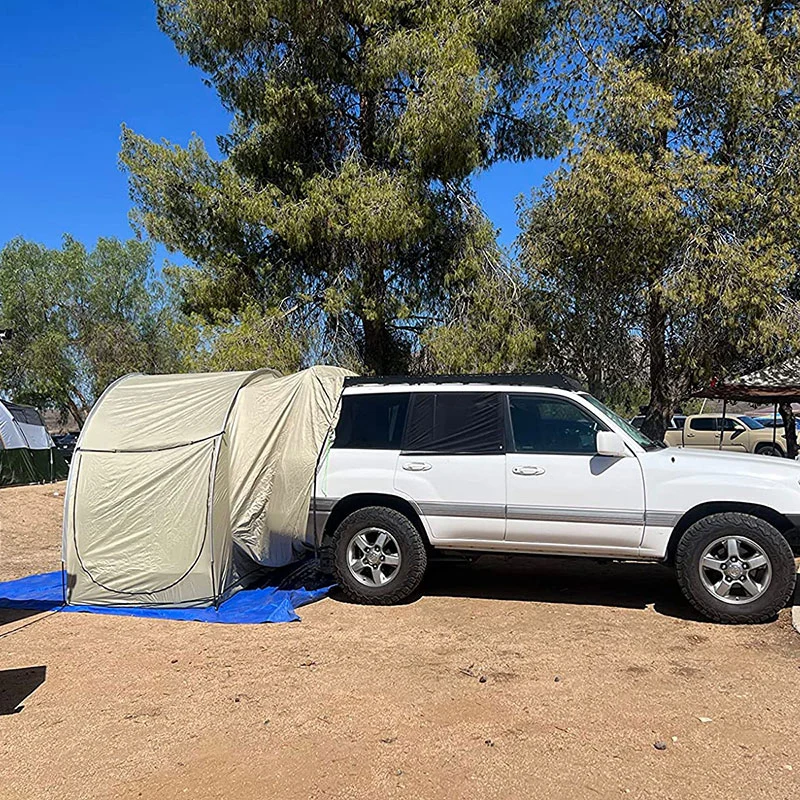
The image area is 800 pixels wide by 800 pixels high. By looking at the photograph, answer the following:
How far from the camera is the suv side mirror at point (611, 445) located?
6695 mm

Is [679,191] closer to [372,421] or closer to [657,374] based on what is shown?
[657,374]

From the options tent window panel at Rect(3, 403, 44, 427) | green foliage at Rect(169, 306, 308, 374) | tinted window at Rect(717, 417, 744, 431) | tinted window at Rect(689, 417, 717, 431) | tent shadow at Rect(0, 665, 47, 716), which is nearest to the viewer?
tent shadow at Rect(0, 665, 47, 716)

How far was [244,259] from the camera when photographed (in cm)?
1425

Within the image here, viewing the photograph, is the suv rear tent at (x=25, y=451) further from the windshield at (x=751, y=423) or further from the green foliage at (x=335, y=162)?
the windshield at (x=751, y=423)

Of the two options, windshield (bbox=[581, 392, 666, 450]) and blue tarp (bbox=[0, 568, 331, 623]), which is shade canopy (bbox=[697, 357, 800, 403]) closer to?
windshield (bbox=[581, 392, 666, 450])

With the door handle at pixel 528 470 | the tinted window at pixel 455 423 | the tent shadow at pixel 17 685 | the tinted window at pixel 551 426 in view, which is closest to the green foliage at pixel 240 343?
the tinted window at pixel 455 423

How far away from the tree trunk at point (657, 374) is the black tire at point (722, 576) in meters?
6.74

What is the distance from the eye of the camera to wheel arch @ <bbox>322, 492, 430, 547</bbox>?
7.31 metres

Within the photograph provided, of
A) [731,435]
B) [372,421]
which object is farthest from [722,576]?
[731,435]

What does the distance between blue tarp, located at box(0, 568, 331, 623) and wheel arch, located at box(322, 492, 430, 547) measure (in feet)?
2.17

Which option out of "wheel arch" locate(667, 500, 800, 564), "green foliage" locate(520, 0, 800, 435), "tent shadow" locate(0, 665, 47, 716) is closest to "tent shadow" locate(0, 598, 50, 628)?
"tent shadow" locate(0, 665, 47, 716)

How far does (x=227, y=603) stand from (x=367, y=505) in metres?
1.59

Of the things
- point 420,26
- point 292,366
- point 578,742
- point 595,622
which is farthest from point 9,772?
point 420,26

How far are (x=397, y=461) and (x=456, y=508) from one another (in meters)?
0.72
